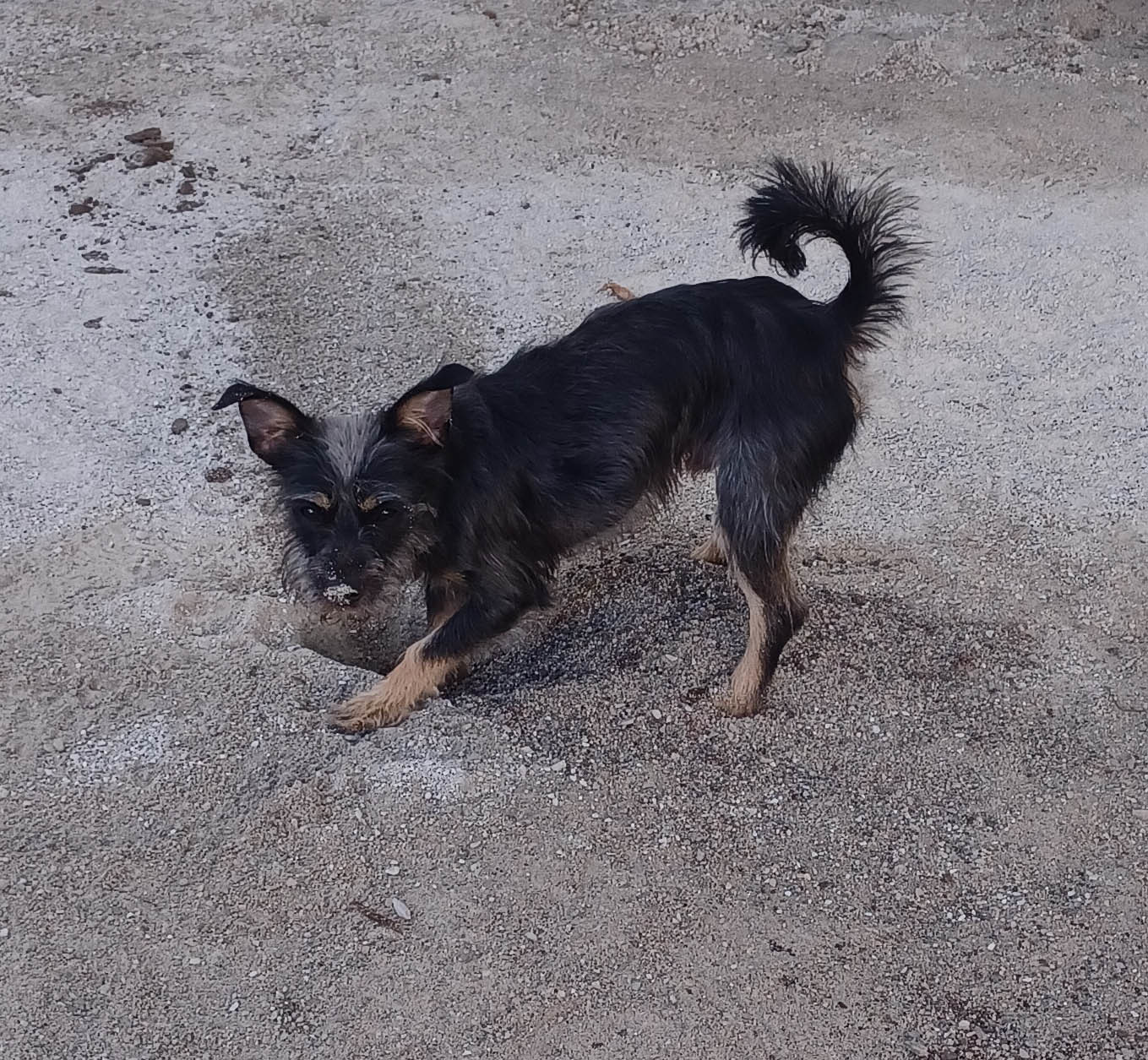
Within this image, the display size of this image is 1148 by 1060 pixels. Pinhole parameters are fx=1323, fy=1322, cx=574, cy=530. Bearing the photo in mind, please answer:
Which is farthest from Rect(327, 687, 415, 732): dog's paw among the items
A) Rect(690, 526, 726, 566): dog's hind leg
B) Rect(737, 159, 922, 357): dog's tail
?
Rect(737, 159, 922, 357): dog's tail

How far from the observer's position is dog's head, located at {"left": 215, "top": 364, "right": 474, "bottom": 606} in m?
4.50

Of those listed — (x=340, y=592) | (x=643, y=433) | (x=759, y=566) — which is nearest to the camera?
(x=340, y=592)

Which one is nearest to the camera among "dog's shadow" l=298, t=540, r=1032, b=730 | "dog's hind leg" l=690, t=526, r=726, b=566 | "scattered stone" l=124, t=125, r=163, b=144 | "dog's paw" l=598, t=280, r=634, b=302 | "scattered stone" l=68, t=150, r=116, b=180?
"dog's shadow" l=298, t=540, r=1032, b=730

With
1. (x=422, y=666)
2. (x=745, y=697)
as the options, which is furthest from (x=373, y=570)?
(x=745, y=697)

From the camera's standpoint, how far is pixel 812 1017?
4234mm

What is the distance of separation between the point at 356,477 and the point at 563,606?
5.06ft

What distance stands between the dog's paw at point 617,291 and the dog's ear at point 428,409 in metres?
2.79

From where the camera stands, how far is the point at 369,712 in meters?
5.09

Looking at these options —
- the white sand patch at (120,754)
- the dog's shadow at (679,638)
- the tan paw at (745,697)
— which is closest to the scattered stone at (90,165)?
the dog's shadow at (679,638)

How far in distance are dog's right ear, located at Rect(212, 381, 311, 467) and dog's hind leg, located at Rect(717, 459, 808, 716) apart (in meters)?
1.62

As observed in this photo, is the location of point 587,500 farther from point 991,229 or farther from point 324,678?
point 991,229

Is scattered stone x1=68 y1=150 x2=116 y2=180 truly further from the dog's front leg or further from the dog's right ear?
the dog's front leg

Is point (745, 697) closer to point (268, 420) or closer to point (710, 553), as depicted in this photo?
point (710, 553)

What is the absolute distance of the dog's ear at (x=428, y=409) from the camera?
4.49 metres
